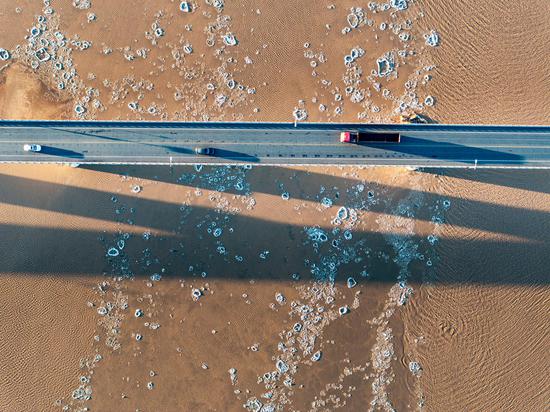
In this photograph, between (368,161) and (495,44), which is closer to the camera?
(368,161)

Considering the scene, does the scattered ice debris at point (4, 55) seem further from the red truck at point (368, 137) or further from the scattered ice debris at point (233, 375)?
the scattered ice debris at point (233, 375)

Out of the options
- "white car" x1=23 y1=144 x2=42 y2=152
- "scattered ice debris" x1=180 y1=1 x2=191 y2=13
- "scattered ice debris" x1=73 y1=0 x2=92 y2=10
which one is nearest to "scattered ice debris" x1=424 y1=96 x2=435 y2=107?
"scattered ice debris" x1=180 y1=1 x2=191 y2=13

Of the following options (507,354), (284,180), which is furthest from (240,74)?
(507,354)

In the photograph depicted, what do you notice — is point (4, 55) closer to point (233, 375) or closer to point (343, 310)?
point (233, 375)

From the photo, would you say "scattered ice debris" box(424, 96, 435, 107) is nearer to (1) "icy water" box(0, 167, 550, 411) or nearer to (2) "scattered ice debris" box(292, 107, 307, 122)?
(1) "icy water" box(0, 167, 550, 411)

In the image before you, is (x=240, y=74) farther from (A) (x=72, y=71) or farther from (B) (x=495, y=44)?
(B) (x=495, y=44)
